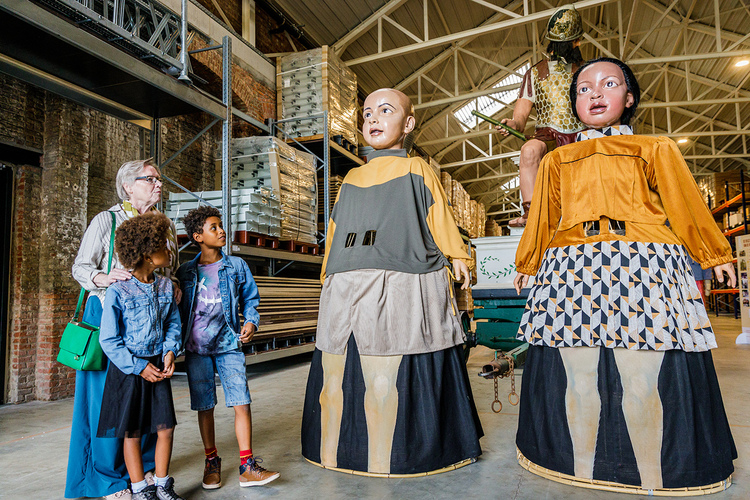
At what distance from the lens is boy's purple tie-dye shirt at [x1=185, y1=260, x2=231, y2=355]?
2664 mm

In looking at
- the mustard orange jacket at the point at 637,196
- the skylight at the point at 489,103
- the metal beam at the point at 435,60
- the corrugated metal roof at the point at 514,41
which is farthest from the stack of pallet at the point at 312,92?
the skylight at the point at 489,103

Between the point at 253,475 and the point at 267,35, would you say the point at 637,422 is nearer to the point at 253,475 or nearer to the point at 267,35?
the point at 253,475

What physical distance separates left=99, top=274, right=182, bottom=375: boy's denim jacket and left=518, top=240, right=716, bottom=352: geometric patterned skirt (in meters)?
1.83

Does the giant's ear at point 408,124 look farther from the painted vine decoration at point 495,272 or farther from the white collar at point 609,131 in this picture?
the painted vine decoration at point 495,272

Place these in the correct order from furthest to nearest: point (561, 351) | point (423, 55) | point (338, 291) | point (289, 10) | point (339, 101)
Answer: point (423, 55)
point (289, 10)
point (339, 101)
point (338, 291)
point (561, 351)

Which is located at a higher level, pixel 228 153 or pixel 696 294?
pixel 228 153

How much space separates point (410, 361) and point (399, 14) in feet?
37.2

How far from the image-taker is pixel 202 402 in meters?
2.64

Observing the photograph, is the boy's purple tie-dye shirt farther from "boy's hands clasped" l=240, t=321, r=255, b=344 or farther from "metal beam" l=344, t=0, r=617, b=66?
"metal beam" l=344, t=0, r=617, b=66

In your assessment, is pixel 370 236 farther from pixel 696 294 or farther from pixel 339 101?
pixel 339 101

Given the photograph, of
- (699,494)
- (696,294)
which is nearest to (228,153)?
(696,294)

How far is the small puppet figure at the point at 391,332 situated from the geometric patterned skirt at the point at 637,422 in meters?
0.54

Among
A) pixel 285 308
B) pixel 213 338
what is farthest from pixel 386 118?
pixel 285 308

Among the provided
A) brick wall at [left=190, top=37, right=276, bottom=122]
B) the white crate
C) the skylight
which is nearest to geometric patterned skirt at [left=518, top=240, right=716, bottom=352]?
the white crate
